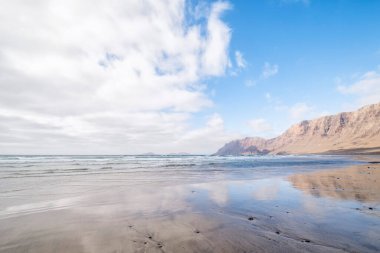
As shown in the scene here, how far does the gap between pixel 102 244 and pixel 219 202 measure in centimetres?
544

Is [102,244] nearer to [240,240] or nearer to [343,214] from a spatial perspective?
[240,240]

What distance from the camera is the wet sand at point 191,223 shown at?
4.70 meters

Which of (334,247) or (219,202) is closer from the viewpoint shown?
(334,247)

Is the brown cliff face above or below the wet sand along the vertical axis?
above

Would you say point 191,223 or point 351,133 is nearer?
point 191,223

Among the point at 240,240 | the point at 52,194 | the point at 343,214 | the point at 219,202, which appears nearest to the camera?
the point at 240,240

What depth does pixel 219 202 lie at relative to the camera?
359 inches

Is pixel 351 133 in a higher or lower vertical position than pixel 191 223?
higher

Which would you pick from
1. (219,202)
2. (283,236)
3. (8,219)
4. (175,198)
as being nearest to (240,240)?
(283,236)

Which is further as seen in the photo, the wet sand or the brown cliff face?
the brown cliff face

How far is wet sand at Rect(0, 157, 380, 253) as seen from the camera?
4.70 meters

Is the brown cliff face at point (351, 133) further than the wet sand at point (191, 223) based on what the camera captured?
Yes

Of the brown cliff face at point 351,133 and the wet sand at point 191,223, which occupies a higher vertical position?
the brown cliff face at point 351,133

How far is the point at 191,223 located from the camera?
6.29 m
